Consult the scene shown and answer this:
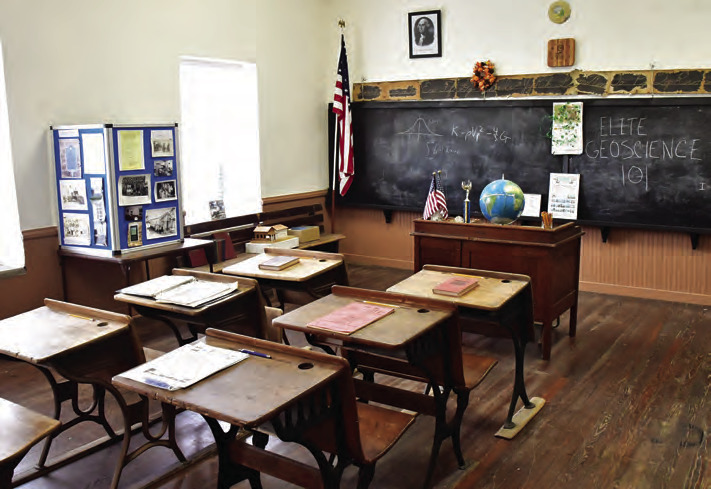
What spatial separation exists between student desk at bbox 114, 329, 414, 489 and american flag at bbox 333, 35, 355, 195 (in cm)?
486

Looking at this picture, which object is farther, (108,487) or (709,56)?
(709,56)

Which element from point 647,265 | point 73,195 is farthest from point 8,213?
point 647,265

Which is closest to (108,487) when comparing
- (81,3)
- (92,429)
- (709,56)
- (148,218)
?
(92,429)

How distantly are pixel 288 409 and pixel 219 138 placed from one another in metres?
4.77

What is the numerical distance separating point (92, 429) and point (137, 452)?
2.50 ft

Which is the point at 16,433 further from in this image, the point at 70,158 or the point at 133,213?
the point at 70,158

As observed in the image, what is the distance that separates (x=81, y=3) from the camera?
503cm

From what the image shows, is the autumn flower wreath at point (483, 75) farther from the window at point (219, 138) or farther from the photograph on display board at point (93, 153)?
the photograph on display board at point (93, 153)

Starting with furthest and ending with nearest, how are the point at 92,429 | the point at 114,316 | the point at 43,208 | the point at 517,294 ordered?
the point at 43,208, the point at 92,429, the point at 517,294, the point at 114,316

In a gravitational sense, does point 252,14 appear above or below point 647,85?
above

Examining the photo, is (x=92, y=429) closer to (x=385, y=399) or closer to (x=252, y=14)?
(x=385, y=399)

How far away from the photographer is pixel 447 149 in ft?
22.7

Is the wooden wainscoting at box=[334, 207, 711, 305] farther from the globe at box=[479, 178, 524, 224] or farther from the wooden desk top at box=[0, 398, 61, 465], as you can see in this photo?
the wooden desk top at box=[0, 398, 61, 465]

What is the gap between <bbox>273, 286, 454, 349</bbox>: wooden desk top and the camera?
2607 mm
